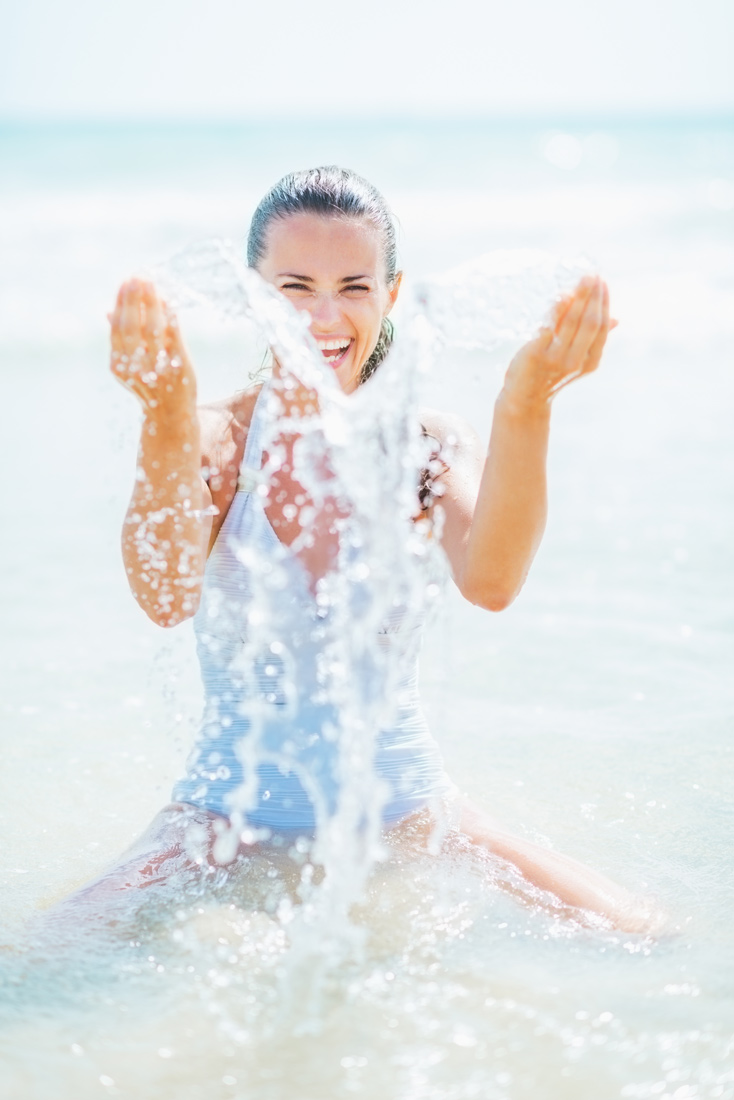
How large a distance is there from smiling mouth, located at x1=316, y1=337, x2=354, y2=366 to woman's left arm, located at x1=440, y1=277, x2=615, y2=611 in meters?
0.40

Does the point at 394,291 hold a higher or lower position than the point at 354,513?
higher

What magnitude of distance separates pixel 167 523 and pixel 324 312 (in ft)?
2.23

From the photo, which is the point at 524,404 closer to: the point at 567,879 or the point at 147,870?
the point at 567,879

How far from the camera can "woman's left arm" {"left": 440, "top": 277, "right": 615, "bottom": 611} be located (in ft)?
8.45

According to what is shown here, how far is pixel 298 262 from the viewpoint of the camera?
9.95 feet

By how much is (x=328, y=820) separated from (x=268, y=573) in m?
0.57

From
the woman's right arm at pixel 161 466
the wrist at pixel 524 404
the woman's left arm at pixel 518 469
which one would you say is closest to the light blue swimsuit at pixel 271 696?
the woman's right arm at pixel 161 466

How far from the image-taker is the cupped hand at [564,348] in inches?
101

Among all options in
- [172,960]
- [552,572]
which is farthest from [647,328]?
[172,960]

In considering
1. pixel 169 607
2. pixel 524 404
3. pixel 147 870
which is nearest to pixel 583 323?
pixel 524 404

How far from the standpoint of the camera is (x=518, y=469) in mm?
2754

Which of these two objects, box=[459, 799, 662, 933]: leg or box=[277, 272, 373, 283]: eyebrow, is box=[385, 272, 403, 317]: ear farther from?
box=[459, 799, 662, 933]: leg

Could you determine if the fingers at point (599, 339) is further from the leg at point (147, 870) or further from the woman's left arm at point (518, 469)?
the leg at point (147, 870)

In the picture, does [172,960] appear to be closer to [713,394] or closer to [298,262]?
[298,262]
